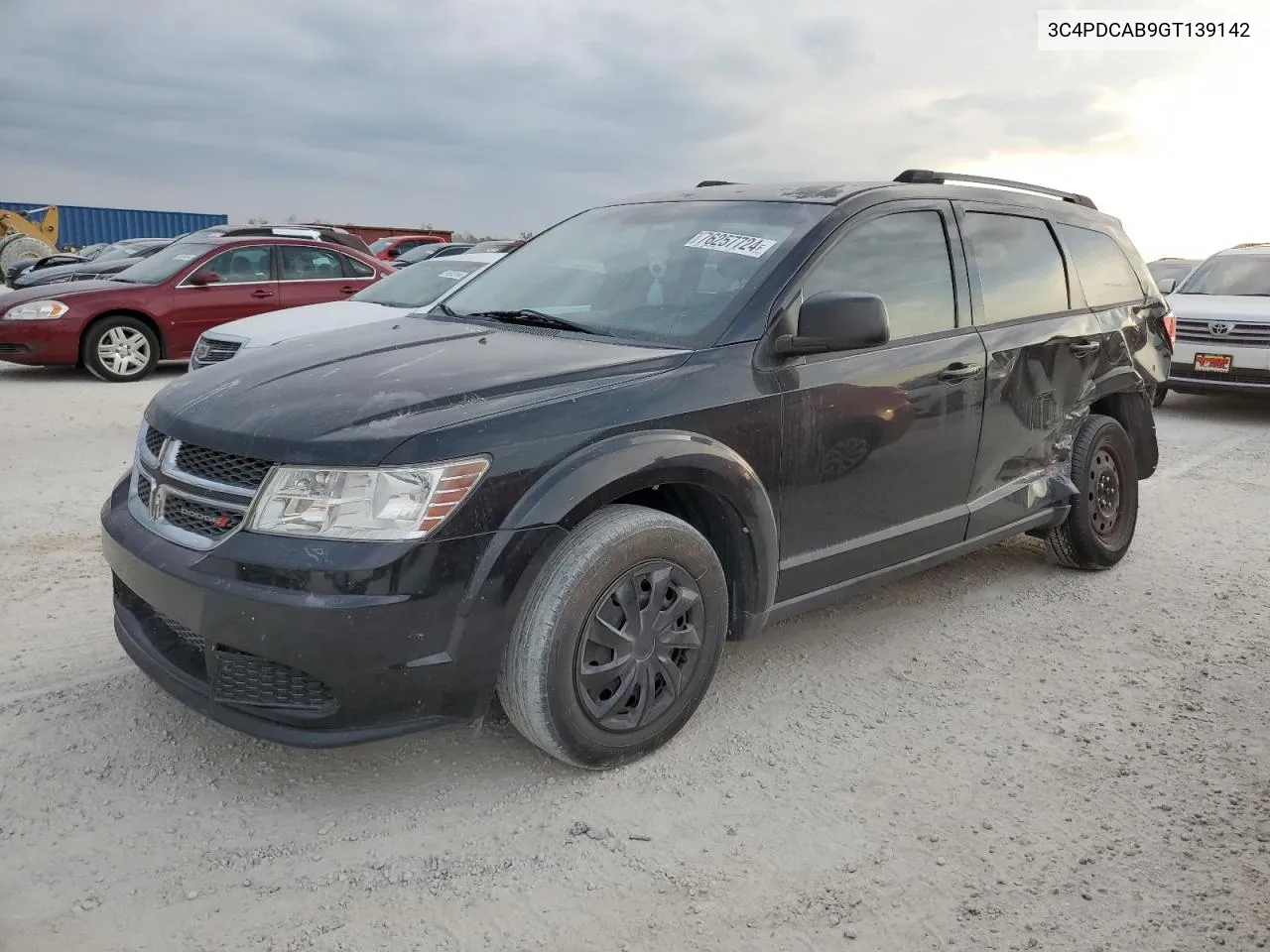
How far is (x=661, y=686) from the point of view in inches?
125

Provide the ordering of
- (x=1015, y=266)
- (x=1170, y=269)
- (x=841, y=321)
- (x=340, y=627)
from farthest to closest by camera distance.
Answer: (x=1170, y=269)
(x=1015, y=266)
(x=841, y=321)
(x=340, y=627)

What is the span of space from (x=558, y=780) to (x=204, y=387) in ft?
5.28

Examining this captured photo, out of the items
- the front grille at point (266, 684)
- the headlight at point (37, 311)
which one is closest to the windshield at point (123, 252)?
the headlight at point (37, 311)

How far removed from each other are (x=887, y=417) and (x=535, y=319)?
1.30 metres

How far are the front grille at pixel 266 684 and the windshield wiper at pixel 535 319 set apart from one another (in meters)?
1.48

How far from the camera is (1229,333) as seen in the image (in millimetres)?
10031

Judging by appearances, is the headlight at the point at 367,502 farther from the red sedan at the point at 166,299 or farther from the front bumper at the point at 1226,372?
the red sedan at the point at 166,299

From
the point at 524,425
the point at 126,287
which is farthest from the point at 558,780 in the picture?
the point at 126,287

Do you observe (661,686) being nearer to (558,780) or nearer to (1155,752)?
(558,780)

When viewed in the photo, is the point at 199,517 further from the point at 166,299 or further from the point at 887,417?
the point at 166,299

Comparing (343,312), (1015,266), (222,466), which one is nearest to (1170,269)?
(343,312)

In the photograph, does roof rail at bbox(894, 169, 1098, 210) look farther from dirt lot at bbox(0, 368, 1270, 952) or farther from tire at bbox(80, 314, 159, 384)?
tire at bbox(80, 314, 159, 384)

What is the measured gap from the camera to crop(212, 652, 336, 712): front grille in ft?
8.82

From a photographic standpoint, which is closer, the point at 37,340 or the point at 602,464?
the point at 602,464
